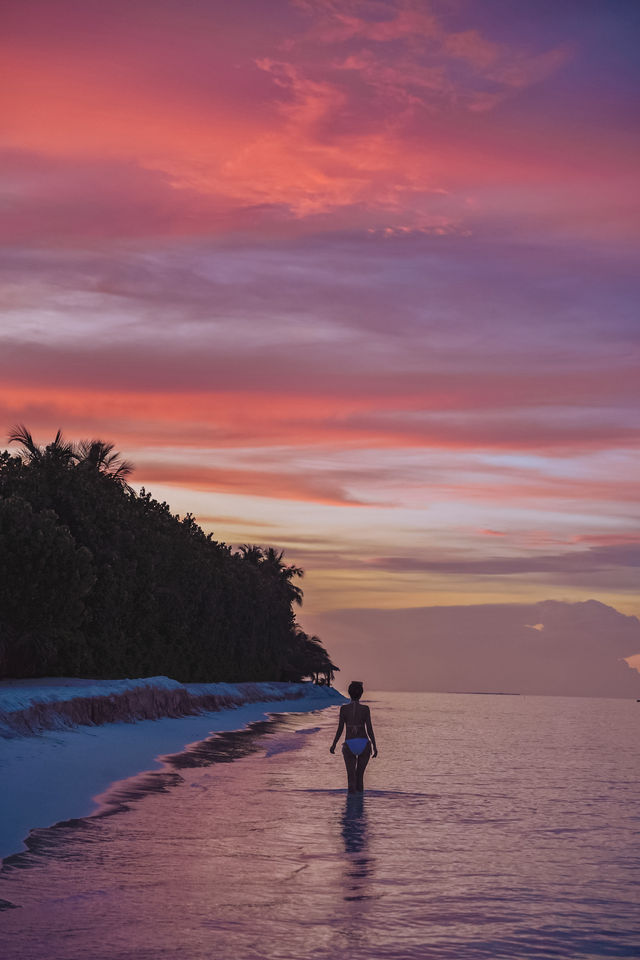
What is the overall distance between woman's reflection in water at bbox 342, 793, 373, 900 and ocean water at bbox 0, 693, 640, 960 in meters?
0.05

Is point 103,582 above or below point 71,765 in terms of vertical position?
above

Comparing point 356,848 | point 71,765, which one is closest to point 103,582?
point 71,765

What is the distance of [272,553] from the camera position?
12500 centimetres

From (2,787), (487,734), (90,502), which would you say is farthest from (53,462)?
(2,787)

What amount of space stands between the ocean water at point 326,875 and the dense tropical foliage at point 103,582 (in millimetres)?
20125

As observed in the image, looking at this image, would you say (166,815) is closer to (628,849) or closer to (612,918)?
(628,849)

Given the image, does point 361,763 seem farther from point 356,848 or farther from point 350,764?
point 356,848

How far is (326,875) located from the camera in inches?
487

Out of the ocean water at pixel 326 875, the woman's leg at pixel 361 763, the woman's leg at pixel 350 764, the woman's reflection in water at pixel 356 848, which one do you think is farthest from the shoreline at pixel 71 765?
the woman's leg at pixel 361 763

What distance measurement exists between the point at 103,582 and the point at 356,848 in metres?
38.7

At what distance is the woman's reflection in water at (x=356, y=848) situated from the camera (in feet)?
38.2

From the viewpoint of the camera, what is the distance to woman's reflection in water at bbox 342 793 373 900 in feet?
38.2

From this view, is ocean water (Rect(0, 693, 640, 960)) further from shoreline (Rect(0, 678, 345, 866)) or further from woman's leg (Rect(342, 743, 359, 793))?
shoreline (Rect(0, 678, 345, 866))

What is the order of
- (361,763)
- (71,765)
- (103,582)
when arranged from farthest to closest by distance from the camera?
(103,582) → (71,765) → (361,763)
